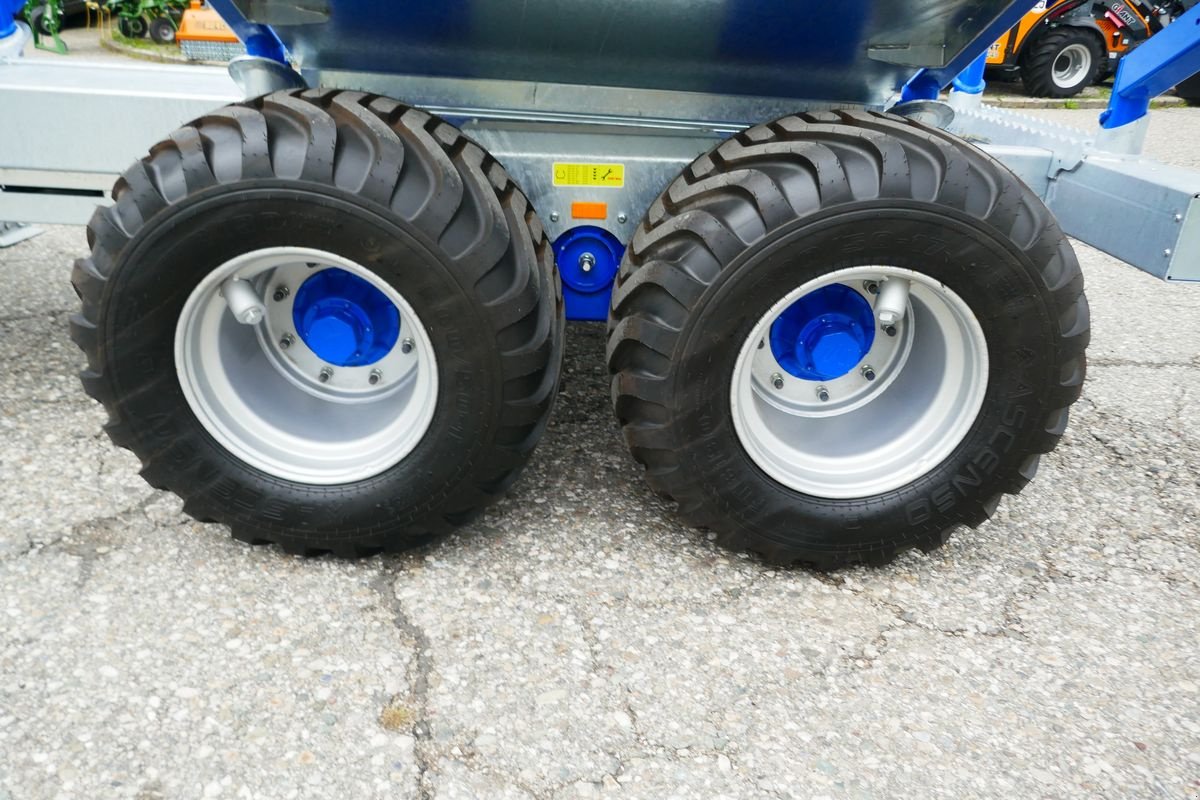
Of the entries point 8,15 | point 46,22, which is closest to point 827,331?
point 8,15

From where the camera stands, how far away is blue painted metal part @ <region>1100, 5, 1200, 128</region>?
8.79ft

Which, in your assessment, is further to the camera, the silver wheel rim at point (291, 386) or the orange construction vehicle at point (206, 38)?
the orange construction vehicle at point (206, 38)

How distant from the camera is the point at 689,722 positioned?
1981 mm

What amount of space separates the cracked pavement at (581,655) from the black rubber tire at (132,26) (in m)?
11.1

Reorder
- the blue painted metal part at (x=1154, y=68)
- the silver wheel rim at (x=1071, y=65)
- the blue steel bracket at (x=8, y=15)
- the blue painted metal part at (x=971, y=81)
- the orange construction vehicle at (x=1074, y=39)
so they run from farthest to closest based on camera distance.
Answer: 1. the silver wheel rim at (x=1071, y=65)
2. the orange construction vehicle at (x=1074, y=39)
3. the blue painted metal part at (x=971, y=81)
4. the blue steel bracket at (x=8, y=15)
5. the blue painted metal part at (x=1154, y=68)

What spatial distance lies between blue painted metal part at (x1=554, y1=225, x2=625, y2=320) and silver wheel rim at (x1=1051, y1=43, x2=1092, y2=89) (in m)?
11.0

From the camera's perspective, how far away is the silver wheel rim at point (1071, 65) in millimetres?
11398

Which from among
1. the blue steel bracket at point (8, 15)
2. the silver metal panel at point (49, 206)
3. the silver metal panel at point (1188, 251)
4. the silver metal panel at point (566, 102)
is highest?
the blue steel bracket at point (8, 15)

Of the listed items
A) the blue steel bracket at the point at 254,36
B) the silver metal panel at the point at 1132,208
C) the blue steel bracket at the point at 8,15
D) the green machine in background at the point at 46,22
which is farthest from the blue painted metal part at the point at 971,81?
the green machine in background at the point at 46,22

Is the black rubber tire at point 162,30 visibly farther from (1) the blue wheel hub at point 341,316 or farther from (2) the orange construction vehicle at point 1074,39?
(1) the blue wheel hub at point 341,316

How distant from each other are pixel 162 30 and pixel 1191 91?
43.6 feet

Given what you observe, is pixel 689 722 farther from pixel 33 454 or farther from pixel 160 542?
pixel 33 454

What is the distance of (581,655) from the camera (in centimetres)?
215

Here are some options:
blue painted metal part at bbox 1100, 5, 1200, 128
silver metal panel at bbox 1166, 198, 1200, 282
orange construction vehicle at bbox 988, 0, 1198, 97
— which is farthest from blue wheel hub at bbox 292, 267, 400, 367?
orange construction vehicle at bbox 988, 0, 1198, 97
